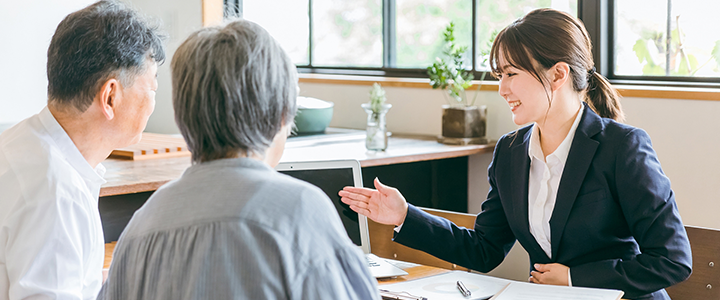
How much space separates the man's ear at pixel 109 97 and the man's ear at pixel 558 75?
0.99 meters

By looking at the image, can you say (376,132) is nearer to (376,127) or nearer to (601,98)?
(376,127)

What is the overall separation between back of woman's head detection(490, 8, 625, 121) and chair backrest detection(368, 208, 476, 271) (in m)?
0.46

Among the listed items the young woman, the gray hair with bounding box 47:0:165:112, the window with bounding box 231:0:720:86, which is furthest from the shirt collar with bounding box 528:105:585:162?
the window with bounding box 231:0:720:86

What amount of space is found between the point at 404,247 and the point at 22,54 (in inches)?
117

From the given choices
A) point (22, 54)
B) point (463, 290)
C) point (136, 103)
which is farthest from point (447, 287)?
point (22, 54)

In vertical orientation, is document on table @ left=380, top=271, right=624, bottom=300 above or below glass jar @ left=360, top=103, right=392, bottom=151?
below

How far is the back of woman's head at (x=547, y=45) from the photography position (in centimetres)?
159

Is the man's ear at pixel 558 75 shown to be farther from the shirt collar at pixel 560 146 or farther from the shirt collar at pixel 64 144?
the shirt collar at pixel 64 144

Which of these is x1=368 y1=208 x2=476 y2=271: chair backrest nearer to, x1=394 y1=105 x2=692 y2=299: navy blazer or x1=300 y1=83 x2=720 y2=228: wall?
x1=394 y1=105 x2=692 y2=299: navy blazer

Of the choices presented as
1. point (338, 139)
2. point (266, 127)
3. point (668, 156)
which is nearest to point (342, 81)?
point (338, 139)

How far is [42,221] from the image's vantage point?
3.52ft

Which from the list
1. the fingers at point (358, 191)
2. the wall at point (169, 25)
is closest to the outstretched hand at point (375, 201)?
the fingers at point (358, 191)

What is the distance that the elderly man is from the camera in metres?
1.07

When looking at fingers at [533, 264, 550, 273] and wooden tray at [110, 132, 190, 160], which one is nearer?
fingers at [533, 264, 550, 273]
